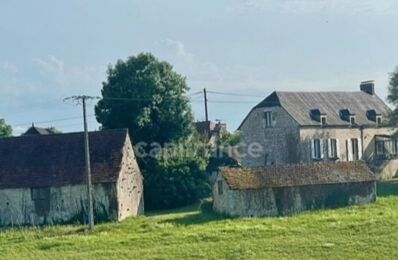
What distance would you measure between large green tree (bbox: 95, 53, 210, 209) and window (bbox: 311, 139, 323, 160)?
8.80m

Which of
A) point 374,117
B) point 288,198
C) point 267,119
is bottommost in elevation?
point 288,198

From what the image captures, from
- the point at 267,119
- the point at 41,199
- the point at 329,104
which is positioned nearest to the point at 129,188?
the point at 41,199

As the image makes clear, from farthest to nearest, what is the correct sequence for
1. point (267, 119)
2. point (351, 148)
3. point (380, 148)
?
1. point (380, 148)
2. point (351, 148)
3. point (267, 119)

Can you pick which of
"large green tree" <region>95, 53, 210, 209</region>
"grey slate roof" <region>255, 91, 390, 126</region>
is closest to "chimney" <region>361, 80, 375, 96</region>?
"grey slate roof" <region>255, 91, 390, 126</region>

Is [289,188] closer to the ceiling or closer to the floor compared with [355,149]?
closer to the floor

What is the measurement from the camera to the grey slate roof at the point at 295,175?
1732 inches

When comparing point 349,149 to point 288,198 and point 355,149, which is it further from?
point 288,198

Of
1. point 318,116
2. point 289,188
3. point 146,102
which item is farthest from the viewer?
point 318,116

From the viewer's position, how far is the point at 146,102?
2186 inches

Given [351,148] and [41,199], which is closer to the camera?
[41,199]

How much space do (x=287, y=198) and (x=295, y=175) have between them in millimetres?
1721

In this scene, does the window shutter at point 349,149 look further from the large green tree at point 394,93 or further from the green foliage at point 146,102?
the green foliage at point 146,102

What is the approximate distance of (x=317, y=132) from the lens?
60375mm

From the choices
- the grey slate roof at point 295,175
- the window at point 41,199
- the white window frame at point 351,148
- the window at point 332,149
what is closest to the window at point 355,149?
the white window frame at point 351,148
